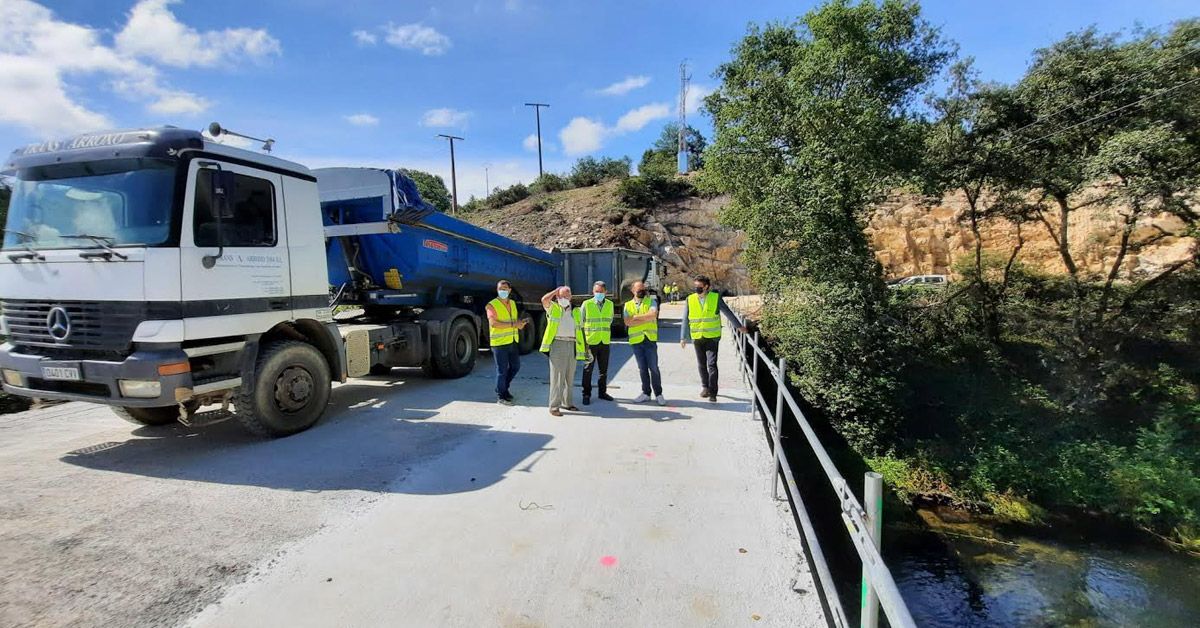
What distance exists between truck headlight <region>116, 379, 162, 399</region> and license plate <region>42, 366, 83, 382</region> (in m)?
0.40

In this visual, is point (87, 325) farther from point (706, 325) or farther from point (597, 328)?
point (706, 325)

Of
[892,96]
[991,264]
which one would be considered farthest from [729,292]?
[892,96]

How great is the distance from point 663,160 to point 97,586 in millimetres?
50256

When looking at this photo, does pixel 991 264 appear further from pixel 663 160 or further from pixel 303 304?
pixel 663 160

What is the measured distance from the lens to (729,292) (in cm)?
3431

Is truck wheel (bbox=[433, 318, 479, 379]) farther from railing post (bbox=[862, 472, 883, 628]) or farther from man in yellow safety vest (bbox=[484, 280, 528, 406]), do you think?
railing post (bbox=[862, 472, 883, 628])

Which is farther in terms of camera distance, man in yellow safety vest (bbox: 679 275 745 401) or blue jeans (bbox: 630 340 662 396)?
man in yellow safety vest (bbox: 679 275 745 401)

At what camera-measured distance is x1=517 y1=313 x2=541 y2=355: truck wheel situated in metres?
11.7

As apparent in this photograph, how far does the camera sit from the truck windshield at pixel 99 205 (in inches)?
176

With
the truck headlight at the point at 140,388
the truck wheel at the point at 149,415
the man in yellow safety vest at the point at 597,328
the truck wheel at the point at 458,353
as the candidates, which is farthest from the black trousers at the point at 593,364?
the truck wheel at the point at 149,415

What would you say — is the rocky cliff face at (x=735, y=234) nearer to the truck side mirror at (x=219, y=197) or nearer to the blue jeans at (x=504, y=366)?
the blue jeans at (x=504, y=366)

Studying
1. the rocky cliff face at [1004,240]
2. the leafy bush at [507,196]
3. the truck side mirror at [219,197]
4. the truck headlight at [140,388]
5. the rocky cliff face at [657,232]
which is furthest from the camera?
the leafy bush at [507,196]

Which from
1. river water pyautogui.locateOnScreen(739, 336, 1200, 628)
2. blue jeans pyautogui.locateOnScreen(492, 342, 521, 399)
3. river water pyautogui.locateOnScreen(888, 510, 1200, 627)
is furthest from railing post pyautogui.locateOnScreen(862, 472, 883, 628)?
river water pyautogui.locateOnScreen(888, 510, 1200, 627)

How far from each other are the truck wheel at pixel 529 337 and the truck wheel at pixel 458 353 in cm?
263
